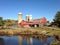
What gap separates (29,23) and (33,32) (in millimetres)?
45843

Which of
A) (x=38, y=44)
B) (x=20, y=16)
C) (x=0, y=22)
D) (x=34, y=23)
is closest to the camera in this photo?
(x=38, y=44)

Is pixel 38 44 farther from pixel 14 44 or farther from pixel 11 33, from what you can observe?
pixel 11 33

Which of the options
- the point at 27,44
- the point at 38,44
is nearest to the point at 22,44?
the point at 27,44

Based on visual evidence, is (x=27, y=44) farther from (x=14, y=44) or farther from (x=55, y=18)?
(x=55, y=18)

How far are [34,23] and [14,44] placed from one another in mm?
78563

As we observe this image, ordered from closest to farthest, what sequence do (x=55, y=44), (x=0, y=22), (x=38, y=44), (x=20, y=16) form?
(x=55, y=44)
(x=38, y=44)
(x=0, y=22)
(x=20, y=16)

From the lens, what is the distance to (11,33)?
90.6m

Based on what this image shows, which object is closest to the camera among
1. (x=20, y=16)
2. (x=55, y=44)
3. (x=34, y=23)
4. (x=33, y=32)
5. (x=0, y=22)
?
(x=55, y=44)

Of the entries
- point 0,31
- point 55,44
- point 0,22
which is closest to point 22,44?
point 55,44

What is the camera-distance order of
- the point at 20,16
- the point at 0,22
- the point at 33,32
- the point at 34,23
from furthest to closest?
the point at 20,16 → the point at 34,23 → the point at 0,22 → the point at 33,32

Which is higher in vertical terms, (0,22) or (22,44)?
(0,22)

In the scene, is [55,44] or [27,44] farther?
[27,44]

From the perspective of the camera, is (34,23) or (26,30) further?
(34,23)

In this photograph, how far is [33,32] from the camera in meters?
89.9
